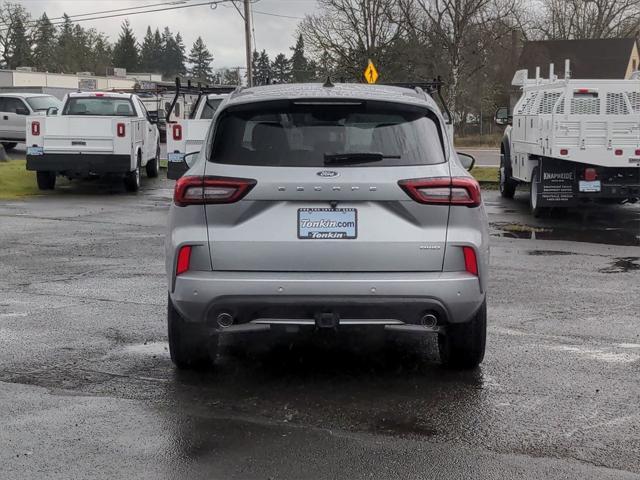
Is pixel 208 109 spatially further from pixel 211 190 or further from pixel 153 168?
pixel 211 190

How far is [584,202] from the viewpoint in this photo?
55.5 feet

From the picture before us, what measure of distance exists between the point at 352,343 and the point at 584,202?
10496mm

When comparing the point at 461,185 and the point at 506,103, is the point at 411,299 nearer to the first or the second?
the point at 461,185

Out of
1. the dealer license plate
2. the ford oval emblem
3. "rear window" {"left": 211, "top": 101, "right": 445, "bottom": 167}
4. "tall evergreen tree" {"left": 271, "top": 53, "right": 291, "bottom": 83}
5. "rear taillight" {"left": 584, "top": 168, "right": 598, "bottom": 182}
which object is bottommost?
"rear taillight" {"left": 584, "top": 168, "right": 598, "bottom": 182}

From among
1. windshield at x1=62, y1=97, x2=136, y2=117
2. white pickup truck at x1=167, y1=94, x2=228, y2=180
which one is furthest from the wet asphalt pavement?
windshield at x1=62, y1=97, x2=136, y2=117

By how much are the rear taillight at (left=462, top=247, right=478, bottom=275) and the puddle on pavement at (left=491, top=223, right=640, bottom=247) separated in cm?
837

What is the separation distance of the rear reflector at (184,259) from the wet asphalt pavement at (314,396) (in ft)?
2.42

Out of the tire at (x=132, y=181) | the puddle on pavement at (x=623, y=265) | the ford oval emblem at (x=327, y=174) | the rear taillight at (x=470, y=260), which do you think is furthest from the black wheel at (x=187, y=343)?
the tire at (x=132, y=181)

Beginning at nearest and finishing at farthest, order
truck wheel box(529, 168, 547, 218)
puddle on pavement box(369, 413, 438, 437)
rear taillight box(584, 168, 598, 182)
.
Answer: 1. puddle on pavement box(369, 413, 438, 437)
2. rear taillight box(584, 168, 598, 182)
3. truck wheel box(529, 168, 547, 218)

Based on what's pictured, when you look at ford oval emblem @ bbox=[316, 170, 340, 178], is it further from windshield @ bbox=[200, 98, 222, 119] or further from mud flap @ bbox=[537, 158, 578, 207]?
windshield @ bbox=[200, 98, 222, 119]

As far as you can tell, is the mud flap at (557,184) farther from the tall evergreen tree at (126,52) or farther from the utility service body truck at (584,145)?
the tall evergreen tree at (126,52)

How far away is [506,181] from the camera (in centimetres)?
2073

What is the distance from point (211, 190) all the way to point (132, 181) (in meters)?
16.0

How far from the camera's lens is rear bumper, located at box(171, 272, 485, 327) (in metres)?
5.75
